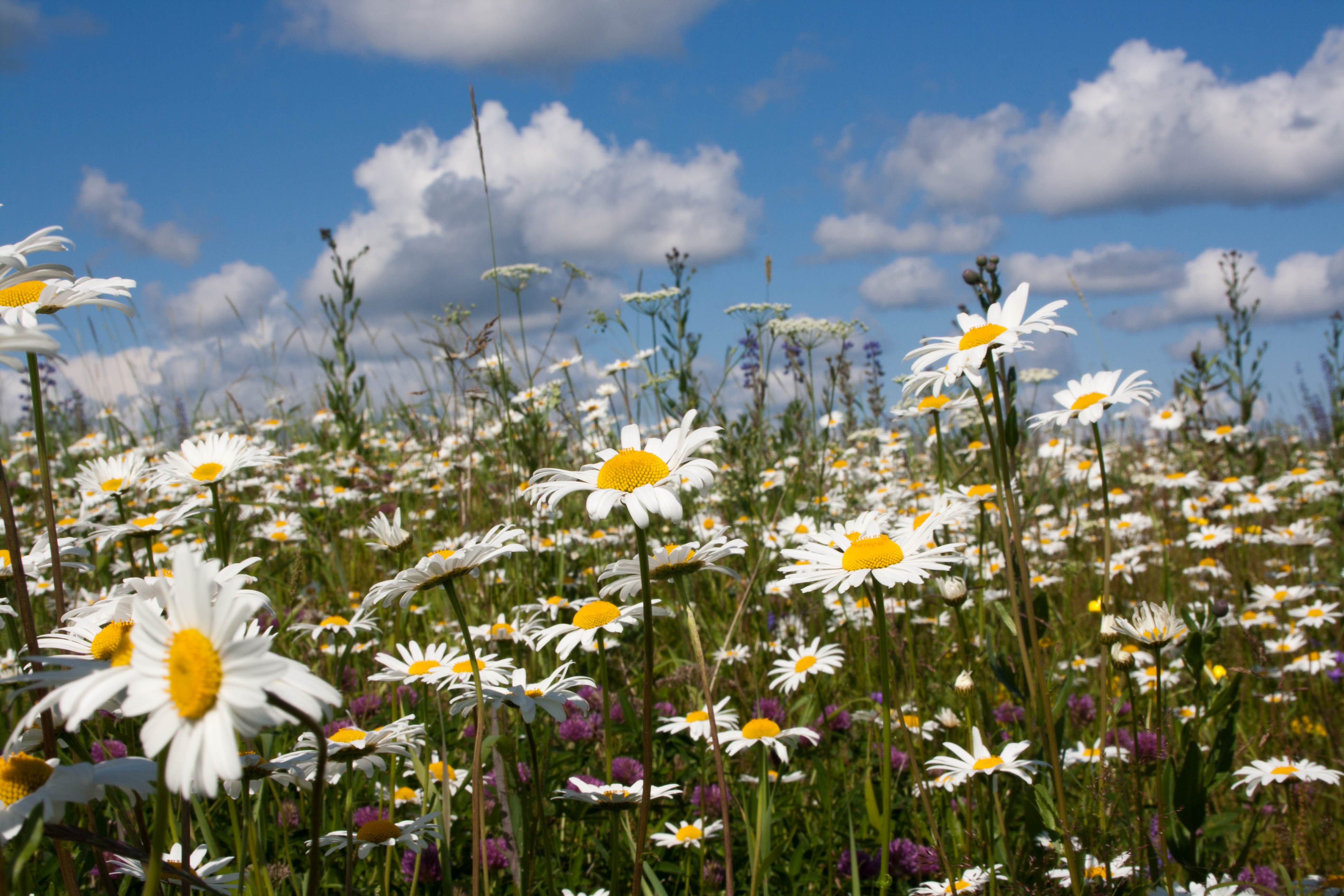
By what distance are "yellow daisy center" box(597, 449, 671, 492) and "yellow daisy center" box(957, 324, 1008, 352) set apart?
63 cm

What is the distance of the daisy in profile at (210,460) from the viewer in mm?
1989

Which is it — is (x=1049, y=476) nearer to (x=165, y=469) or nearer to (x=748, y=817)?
(x=748, y=817)

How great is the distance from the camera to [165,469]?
209cm

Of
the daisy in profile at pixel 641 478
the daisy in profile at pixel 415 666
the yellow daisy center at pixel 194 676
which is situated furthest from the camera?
the daisy in profile at pixel 415 666

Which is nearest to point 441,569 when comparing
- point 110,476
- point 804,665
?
point 804,665

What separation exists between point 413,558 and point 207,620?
3.48m

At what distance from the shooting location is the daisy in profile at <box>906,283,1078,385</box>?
1.49 m

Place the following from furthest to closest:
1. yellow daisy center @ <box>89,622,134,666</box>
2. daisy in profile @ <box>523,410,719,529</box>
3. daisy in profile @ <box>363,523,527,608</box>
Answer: daisy in profile @ <box>363,523,527,608</box>
daisy in profile @ <box>523,410,719,529</box>
yellow daisy center @ <box>89,622,134,666</box>

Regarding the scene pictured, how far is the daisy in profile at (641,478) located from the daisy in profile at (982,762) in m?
0.90

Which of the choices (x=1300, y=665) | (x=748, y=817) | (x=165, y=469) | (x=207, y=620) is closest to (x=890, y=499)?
(x=1300, y=665)

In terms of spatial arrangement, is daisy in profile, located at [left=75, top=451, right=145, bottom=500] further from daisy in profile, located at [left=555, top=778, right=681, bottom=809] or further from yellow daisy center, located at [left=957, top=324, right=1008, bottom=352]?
yellow daisy center, located at [left=957, top=324, right=1008, bottom=352]

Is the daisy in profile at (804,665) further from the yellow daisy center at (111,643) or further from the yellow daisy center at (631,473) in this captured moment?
the yellow daisy center at (111,643)

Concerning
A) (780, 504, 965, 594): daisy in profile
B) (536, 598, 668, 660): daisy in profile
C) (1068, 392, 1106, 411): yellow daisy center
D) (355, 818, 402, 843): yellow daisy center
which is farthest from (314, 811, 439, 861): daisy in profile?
(1068, 392, 1106, 411): yellow daisy center

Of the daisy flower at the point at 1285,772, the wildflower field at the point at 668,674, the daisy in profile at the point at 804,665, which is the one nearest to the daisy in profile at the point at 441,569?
the wildflower field at the point at 668,674
